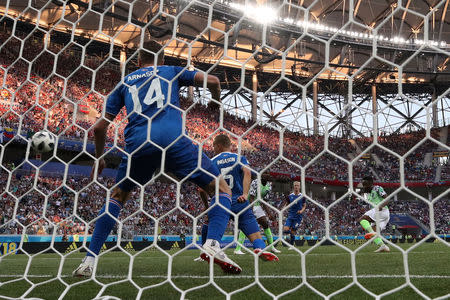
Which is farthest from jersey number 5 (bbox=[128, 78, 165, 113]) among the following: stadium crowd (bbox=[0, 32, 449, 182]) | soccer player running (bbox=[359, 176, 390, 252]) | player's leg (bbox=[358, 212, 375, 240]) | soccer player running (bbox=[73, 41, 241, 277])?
stadium crowd (bbox=[0, 32, 449, 182])

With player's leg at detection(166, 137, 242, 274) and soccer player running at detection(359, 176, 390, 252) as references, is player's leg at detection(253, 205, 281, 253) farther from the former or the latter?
player's leg at detection(166, 137, 242, 274)

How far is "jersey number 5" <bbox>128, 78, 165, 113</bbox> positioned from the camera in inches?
105

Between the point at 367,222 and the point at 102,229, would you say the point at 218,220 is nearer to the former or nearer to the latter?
the point at 102,229

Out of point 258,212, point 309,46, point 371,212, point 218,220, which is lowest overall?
point 258,212

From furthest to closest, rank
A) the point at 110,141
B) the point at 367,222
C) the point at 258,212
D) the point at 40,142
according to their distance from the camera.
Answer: the point at 110,141, the point at 258,212, the point at 367,222, the point at 40,142

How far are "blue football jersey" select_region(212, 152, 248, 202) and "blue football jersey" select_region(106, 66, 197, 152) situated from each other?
1.25 metres

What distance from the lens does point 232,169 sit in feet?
13.5

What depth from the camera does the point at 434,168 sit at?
30.4 m

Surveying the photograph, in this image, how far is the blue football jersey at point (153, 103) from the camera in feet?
8.42

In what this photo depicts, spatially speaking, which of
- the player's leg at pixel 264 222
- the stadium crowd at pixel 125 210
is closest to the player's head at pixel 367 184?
the stadium crowd at pixel 125 210

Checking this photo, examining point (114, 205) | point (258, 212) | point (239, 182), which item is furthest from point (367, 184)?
point (114, 205)

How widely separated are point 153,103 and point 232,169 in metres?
1.65

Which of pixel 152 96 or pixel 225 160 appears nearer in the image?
pixel 152 96

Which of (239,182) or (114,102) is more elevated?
(114,102)
